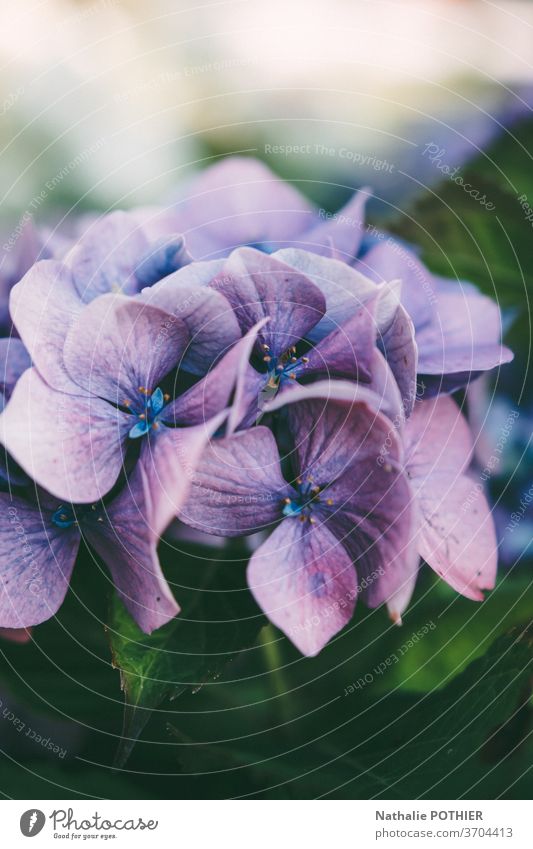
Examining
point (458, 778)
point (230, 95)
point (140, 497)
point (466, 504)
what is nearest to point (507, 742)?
point (458, 778)

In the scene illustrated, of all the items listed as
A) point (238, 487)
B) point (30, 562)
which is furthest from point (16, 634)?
point (238, 487)

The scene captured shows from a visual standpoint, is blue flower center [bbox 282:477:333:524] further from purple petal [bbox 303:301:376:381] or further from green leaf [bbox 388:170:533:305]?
green leaf [bbox 388:170:533:305]

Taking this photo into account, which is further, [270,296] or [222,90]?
[222,90]

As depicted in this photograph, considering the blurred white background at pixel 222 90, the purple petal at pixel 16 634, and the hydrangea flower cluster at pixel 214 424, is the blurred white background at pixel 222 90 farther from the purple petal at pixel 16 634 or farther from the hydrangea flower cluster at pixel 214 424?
the purple petal at pixel 16 634
